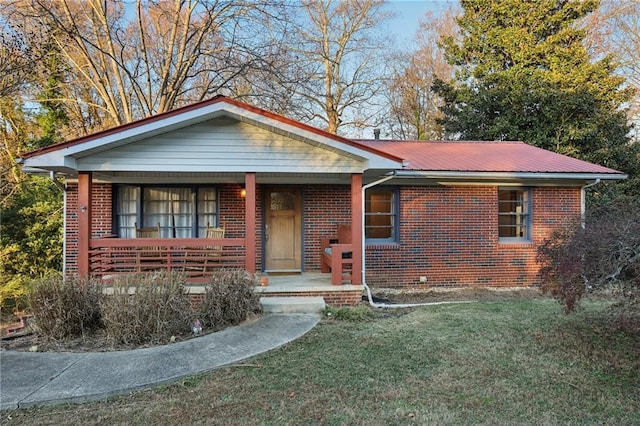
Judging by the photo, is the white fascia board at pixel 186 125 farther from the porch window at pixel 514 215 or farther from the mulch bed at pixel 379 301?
the porch window at pixel 514 215

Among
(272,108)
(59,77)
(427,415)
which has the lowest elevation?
(427,415)

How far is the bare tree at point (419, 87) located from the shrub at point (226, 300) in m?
19.6

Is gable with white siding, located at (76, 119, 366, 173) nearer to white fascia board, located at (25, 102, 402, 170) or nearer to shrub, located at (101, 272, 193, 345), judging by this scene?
white fascia board, located at (25, 102, 402, 170)

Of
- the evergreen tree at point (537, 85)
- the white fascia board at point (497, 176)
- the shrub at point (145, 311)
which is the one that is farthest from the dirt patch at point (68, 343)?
the evergreen tree at point (537, 85)

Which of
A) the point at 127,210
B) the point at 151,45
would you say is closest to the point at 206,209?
the point at 127,210

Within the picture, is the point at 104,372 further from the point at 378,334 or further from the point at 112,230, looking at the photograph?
the point at 112,230

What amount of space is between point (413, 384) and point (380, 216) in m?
5.77

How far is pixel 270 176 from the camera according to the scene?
8117mm

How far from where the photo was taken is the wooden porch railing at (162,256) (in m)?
7.04

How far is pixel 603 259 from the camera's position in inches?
162

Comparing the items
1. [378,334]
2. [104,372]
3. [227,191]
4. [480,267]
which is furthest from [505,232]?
[104,372]

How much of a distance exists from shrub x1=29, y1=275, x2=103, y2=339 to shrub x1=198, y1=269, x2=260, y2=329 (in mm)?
1530

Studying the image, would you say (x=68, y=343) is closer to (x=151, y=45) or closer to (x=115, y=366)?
(x=115, y=366)

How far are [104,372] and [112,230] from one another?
545cm
